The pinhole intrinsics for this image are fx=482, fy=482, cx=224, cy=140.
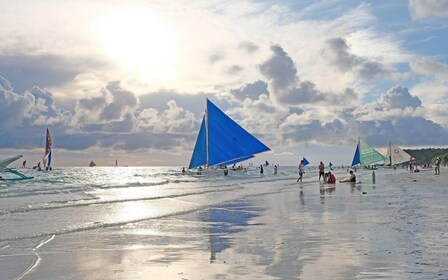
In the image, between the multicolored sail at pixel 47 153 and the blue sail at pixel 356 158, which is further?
the blue sail at pixel 356 158

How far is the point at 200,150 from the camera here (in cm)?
5984

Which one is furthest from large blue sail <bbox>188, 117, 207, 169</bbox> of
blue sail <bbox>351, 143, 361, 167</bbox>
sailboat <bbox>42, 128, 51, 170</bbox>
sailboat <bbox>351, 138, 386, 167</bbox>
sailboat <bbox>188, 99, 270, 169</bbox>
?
blue sail <bbox>351, 143, 361, 167</bbox>

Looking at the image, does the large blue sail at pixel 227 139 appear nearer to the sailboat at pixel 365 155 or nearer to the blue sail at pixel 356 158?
the sailboat at pixel 365 155

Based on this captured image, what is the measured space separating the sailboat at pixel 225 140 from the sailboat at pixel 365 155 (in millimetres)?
64086

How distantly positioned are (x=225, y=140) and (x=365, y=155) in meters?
67.8

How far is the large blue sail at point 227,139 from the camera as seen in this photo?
177 feet

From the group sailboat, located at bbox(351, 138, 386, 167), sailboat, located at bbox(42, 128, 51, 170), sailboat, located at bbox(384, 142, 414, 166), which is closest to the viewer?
sailboat, located at bbox(42, 128, 51, 170)

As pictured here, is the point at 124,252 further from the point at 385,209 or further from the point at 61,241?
the point at 385,209

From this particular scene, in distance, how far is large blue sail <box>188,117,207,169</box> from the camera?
5894 centimetres

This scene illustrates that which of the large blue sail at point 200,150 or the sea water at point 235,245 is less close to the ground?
the large blue sail at point 200,150

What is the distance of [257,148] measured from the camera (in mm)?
54531

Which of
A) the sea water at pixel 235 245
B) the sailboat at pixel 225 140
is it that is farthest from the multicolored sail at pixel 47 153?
the sea water at pixel 235 245

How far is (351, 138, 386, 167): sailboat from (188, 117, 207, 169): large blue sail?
202ft

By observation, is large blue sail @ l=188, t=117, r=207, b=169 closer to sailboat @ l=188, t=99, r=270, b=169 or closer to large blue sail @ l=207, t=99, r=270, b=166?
sailboat @ l=188, t=99, r=270, b=169
